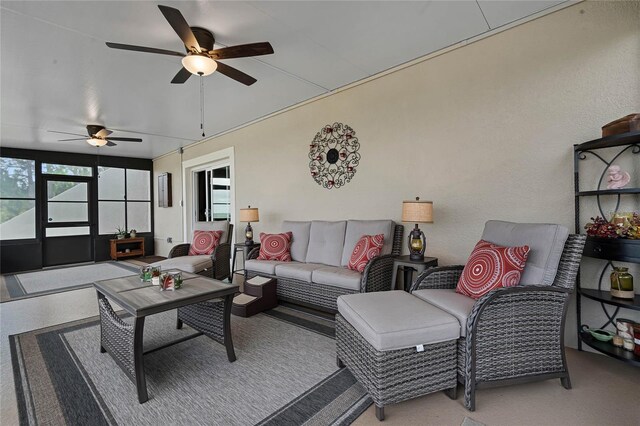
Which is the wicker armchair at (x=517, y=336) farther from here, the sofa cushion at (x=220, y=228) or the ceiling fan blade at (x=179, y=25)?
the sofa cushion at (x=220, y=228)

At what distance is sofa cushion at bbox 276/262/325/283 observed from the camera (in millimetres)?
3216

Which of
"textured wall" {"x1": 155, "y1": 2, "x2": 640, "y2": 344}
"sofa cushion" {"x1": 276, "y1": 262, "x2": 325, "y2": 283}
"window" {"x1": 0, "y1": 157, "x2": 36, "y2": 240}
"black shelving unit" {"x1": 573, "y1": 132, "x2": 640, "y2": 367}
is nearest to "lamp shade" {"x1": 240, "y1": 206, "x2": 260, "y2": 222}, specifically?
"textured wall" {"x1": 155, "y1": 2, "x2": 640, "y2": 344}

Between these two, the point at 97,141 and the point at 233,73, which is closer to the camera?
the point at 233,73

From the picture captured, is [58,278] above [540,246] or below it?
below

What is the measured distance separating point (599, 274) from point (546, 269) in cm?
72

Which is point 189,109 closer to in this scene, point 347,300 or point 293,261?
point 293,261

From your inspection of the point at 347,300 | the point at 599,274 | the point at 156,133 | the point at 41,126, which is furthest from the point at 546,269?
the point at 41,126

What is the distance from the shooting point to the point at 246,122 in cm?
507

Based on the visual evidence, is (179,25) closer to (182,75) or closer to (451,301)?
(182,75)

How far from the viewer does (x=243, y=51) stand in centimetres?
232

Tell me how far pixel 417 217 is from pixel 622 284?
141 cm

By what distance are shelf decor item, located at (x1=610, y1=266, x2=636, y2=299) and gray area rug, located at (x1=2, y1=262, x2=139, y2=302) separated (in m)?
6.41

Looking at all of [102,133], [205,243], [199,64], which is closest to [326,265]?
[205,243]

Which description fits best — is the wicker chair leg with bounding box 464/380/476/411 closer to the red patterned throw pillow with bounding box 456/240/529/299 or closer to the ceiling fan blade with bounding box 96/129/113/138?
the red patterned throw pillow with bounding box 456/240/529/299
